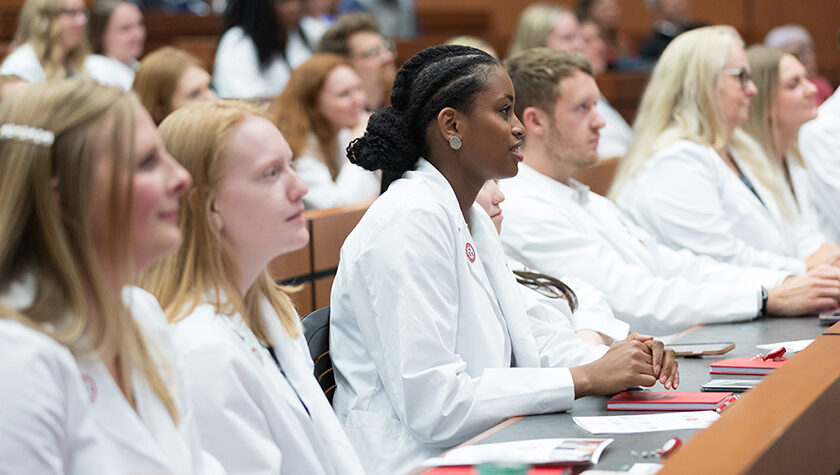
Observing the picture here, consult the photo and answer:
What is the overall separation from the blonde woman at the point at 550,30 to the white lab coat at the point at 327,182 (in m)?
2.35

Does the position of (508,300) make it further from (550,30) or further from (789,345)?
(550,30)

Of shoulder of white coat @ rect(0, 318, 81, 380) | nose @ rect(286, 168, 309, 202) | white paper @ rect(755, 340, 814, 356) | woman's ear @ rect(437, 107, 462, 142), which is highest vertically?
woman's ear @ rect(437, 107, 462, 142)

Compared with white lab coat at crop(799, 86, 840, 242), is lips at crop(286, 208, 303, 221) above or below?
above

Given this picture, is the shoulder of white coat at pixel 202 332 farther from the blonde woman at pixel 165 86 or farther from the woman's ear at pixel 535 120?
the blonde woman at pixel 165 86

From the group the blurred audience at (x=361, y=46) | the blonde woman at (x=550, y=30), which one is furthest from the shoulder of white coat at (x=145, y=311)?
the blonde woman at (x=550, y=30)

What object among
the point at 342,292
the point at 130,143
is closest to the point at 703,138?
the point at 342,292

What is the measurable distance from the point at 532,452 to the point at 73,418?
0.86 metres

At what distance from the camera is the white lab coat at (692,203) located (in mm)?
4164

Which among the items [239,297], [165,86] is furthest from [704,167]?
[239,297]

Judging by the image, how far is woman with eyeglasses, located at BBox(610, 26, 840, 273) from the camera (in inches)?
164

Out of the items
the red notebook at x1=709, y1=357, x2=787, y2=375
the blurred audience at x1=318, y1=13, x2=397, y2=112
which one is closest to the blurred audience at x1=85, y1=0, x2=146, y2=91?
the blurred audience at x1=318, y1=13, x2=397, y2=112

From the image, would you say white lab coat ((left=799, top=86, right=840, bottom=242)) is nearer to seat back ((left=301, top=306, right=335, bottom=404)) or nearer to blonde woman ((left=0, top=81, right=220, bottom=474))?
seat back ((left=301, top=306, right=335, bottom=404))

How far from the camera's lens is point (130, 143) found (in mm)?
1503

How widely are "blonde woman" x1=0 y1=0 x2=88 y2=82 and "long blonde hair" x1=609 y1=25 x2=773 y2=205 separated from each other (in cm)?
346
